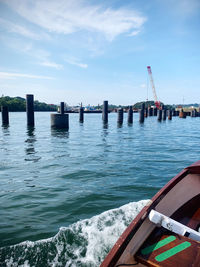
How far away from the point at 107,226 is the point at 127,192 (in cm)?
212

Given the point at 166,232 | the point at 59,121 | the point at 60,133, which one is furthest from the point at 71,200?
the point at 59,121

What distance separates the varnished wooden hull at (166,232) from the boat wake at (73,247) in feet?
4.36

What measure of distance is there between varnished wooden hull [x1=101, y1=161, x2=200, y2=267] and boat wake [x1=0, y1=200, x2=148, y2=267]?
4.36 feet

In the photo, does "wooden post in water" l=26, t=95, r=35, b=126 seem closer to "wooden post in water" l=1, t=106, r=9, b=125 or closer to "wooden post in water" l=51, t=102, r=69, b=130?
"wooden post in water" l=51, t=102, r=69, b=130

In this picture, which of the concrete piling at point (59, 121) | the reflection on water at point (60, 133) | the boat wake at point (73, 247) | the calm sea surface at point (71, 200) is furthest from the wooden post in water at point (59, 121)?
the boat wake at point (73, 247)

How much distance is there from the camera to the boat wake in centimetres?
394

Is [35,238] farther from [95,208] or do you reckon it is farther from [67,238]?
[95,208]

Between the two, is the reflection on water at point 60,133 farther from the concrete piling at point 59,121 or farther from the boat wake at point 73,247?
the boat wake at point 73,247

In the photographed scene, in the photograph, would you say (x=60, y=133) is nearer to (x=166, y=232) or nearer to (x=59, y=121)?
(x=59, y=121)

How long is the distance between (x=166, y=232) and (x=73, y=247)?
206 centimetres

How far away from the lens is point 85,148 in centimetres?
1437

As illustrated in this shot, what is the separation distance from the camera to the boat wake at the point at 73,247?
394cm

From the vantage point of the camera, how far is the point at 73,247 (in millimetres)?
4336

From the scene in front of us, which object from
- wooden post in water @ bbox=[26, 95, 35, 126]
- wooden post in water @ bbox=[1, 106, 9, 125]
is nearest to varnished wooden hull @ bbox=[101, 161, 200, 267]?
wooden post in water @ bbox=[26, 95, 35, 126]
